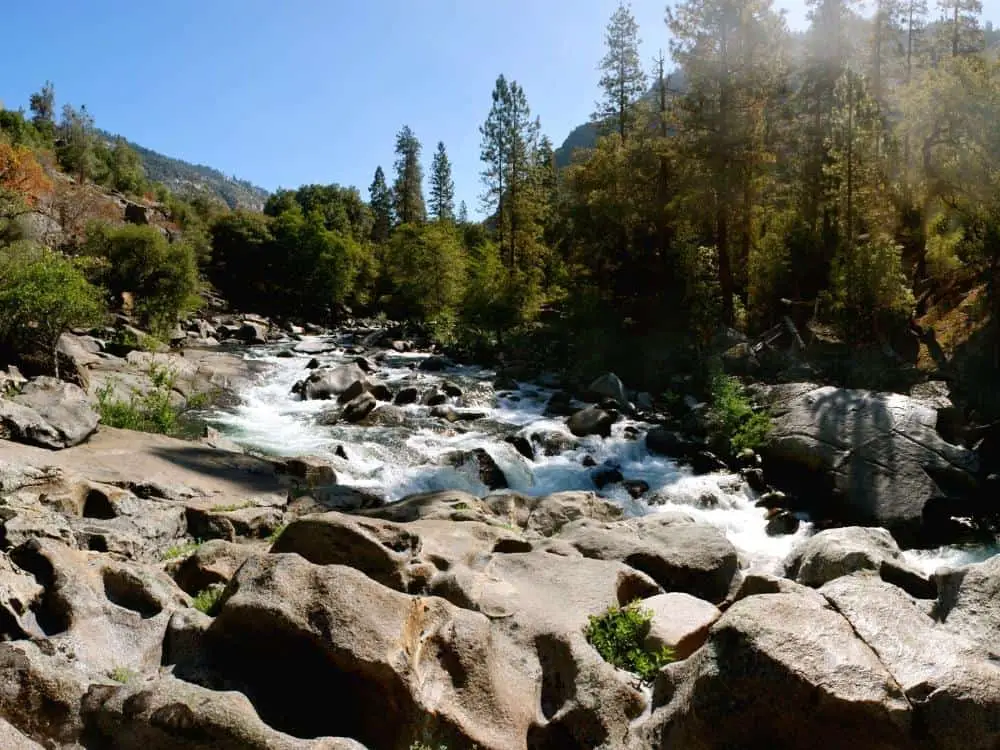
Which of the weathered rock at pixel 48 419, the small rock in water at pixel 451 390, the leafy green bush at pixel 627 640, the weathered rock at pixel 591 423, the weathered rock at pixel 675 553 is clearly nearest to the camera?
the leafy green bush at pixel 627 640

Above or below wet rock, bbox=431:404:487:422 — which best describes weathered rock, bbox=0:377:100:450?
above

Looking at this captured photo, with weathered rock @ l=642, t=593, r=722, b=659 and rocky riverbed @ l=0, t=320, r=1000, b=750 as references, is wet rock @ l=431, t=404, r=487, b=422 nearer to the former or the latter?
rocky riverbed @ l=0, t=320, r=1000, b=750

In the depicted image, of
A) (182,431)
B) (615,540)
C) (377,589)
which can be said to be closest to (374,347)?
(182,431)

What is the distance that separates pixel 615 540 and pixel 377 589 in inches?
169

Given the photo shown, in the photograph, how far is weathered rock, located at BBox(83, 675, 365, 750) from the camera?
3645 mm

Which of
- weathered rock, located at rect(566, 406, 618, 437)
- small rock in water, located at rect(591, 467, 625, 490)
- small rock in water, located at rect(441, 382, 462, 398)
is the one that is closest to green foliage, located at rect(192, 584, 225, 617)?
small rock in water, located at rect(591, 467, 625, 490)

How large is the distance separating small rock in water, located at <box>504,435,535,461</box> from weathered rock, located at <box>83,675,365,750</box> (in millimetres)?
13242

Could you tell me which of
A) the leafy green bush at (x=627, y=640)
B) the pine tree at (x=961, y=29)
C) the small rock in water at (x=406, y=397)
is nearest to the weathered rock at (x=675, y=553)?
the leafy green bush at (x=627, y=640)

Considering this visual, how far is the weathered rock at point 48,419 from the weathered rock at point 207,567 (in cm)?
641

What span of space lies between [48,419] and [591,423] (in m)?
12.4

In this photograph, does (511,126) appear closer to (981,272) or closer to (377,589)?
(981,272)

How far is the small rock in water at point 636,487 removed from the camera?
15.0 meters

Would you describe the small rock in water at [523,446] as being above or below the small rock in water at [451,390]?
below

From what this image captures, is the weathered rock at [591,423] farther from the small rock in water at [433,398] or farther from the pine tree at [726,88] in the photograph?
the pine tree at [726,88]
